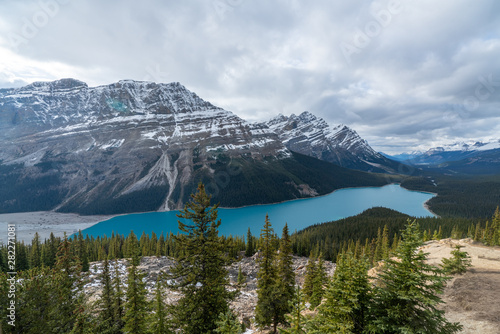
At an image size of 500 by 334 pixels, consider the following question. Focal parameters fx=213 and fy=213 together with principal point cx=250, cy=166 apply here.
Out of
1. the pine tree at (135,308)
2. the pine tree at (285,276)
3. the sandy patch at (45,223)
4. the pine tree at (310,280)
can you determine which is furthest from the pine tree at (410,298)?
the sandy patch at (45,223)

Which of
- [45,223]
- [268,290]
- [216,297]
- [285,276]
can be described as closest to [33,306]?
[216,297]

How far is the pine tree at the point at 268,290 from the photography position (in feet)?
67.2

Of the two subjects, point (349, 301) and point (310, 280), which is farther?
point (310, 280)

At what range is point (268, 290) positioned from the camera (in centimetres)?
2116

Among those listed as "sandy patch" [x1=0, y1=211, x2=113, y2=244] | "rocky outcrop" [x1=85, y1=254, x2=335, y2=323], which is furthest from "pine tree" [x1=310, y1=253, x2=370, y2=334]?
"sandy patch" [x1=0, y1=211, x2=113, y2=244]

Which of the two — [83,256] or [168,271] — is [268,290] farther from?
[83,256]

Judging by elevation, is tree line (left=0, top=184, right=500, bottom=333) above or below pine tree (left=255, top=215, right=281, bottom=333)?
above

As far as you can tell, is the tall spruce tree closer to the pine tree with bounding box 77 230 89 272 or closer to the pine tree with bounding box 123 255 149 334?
the pine tree with bounding box 123 255 149 334

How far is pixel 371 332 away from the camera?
9352 mm

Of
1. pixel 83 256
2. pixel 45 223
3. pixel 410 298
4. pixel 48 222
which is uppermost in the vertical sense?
pixel 410 298

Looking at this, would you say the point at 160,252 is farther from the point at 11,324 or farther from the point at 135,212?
the point at 135,212

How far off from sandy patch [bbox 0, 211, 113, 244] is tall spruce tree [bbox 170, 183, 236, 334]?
15649cm

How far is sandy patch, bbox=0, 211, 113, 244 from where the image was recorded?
432 ft

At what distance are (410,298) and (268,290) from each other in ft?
49.8
